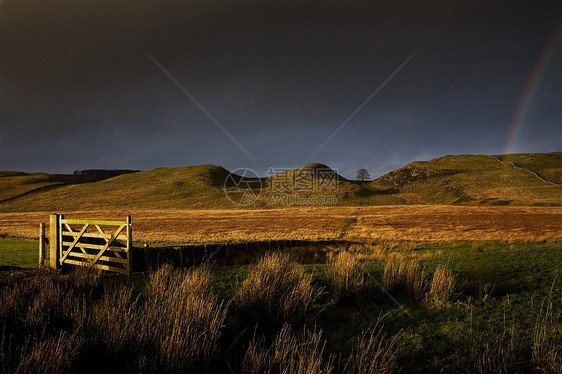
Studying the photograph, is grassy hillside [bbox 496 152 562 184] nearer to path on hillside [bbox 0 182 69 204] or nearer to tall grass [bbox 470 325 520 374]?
tall grass [bbox 470 325 520 374]

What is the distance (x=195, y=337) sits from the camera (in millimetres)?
3645

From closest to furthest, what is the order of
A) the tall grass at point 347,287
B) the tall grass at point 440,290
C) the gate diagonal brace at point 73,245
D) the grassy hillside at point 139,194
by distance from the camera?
1. the tall grass at point 440,290
2. the tall grass at point 347,287
3. the gate diagonal brace at point 73,245
4. the grassy hillside at point 139,194

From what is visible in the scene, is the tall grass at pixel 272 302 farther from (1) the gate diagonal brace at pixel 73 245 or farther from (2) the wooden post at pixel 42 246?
(2) the wooden post at pixel 42 246

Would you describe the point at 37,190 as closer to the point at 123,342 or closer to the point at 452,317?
the point at 123,342

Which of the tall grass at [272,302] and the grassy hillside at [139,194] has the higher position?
the grassy hillside at [139,194]

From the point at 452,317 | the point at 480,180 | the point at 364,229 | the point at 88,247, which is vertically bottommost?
the point at 364,229

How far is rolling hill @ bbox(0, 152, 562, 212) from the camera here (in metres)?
91.1

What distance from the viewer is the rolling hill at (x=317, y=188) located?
91062mm

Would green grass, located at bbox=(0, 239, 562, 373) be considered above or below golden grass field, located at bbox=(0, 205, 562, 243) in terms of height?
above

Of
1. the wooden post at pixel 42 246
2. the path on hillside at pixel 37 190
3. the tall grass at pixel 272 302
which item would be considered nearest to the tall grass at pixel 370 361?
the tall grass at pixel 272 302

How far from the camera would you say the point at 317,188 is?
11900 cm

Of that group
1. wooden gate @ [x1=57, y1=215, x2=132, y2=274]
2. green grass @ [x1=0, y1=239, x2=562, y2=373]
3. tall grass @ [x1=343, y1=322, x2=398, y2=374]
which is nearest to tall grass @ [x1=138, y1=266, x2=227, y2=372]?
green grass @ [x1=0, y1=239, x2=562, y2=373]

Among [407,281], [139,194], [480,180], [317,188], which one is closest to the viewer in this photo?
[407,281]

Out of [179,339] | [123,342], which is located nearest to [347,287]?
[179,339]
